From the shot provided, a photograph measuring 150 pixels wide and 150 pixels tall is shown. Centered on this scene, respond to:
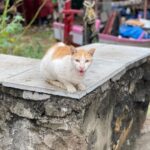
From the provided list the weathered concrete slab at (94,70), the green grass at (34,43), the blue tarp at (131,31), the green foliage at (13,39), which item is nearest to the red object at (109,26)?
the blue tarp at (131,31)

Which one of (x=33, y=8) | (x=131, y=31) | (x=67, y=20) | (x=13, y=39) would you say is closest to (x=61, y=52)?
(x=13, y=39)

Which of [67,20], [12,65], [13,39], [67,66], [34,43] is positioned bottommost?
[34,43]

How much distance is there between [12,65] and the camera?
3061 millimetres

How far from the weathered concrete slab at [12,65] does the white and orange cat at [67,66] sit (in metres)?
0.30

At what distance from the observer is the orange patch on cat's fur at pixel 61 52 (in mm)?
2447

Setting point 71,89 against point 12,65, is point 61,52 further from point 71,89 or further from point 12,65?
point 12,65

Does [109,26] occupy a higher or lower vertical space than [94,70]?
lower

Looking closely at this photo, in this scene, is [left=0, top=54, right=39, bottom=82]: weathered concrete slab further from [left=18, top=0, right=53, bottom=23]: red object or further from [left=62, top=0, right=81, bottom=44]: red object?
[left=18, top=0, right=53, bottom=23]: red object

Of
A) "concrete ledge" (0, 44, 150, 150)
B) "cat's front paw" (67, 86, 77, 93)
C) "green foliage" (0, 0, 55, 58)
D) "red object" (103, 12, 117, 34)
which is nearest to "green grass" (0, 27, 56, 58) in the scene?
"green foliage" (0, 0, 55, 58)

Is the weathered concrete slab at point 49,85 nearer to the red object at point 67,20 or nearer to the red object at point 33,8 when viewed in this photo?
the red object at point 67,20

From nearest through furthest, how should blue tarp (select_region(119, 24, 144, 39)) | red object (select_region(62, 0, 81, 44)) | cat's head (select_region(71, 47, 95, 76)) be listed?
cat's head (select_region(71, 47, 95, 76)), red object (select_region(62, 0, 81, 44)), blue tarp (select_region(119, 24, 144, 39))

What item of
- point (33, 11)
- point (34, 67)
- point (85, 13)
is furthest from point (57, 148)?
point (33, 11)

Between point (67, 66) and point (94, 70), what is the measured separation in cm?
53

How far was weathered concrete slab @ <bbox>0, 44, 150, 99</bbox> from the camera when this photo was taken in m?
2.47
